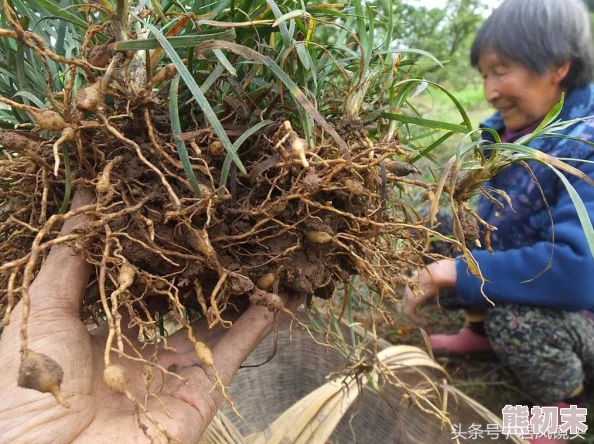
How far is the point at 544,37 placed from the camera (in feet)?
4.02

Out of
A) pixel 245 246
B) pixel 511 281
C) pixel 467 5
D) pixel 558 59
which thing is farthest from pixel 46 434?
pixel 467 5

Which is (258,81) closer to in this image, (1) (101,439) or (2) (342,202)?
(2) (342,202)

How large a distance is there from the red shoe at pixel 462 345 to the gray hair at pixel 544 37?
0.89 meters

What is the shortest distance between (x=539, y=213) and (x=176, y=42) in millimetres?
1205

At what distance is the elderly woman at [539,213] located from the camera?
1.19 metres

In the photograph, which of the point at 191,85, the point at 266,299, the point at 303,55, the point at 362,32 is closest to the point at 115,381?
the point at 266,299

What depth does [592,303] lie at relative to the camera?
1.21 metres

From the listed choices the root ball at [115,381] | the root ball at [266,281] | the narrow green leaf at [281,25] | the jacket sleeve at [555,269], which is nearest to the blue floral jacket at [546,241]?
the jacket sleeve at [555,269]

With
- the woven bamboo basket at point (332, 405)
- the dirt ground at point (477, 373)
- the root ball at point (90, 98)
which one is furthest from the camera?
the dirt ground at point (477, 373)

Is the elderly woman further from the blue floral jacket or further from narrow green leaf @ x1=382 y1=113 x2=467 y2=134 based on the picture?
narrow green leaf @ x1=382 y1=113 x2=467 y2=134

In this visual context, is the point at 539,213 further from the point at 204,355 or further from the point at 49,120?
the point at 49,120

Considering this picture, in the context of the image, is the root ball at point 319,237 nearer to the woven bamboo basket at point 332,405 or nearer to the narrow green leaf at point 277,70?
the narrow green leaf at point 277,70

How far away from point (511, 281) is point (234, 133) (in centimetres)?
100

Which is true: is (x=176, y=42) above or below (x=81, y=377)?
above
